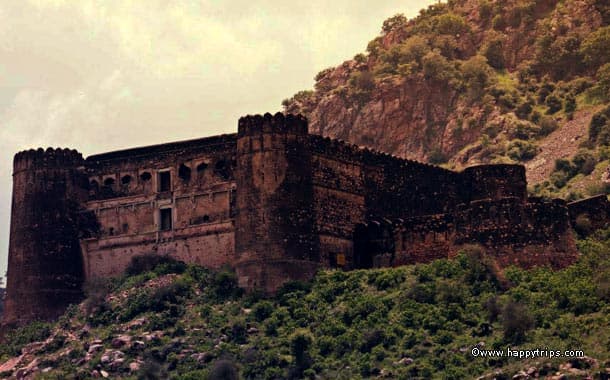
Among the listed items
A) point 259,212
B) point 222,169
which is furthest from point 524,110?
point 259,212

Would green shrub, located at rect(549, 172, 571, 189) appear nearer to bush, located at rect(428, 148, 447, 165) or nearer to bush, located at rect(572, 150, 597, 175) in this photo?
bush, located at rect(572, 150, 597, 175)

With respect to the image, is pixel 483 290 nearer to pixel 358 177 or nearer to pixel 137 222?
pixel 358 177

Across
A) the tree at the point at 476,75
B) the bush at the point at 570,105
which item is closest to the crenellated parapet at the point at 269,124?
the bush at the point at 570,105

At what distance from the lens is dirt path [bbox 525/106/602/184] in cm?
10250

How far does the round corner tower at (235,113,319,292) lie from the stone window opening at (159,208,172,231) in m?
4.90

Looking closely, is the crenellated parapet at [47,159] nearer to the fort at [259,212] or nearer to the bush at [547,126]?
the fort at [259,212]

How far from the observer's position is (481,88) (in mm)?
114188

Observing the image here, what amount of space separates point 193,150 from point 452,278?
13.7 meters

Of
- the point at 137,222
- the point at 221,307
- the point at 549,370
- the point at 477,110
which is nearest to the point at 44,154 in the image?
the point at 137,222

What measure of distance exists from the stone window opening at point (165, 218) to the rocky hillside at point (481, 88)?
100 feet

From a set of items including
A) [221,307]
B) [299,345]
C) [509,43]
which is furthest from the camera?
[509,43]

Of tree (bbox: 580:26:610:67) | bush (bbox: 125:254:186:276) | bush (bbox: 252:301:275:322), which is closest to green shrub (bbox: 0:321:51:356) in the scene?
bush (bbox: 125:254:186:276)

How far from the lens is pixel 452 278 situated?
226ft

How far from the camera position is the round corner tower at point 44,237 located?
78688 millimetres
